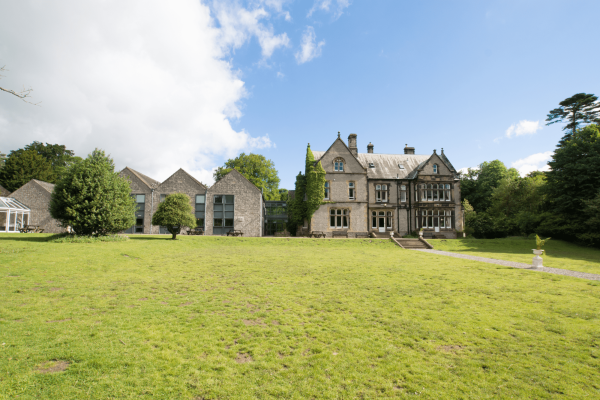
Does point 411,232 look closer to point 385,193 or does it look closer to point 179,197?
point 385,193

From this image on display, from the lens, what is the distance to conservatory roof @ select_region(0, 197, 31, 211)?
3381 cm

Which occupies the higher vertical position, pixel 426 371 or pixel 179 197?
pixel 179 197

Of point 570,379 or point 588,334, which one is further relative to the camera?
point 588,334

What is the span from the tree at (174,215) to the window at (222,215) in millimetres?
9489

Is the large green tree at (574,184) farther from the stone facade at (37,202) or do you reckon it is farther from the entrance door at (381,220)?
the stone facade at (37,202)

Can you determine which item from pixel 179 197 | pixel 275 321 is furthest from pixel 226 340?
pixel 179 197

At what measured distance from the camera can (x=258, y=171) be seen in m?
57.8

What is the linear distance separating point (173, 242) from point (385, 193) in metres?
25.3

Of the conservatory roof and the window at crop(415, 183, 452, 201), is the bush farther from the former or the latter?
the window at crop(415, 183, 452, 201)

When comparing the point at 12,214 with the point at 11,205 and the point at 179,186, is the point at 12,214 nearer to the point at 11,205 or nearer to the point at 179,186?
the point at 11,205

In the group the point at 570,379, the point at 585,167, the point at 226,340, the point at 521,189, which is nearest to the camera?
the point at 570,379

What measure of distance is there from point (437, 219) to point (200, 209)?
30.4 metres

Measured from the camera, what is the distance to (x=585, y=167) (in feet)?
88.2

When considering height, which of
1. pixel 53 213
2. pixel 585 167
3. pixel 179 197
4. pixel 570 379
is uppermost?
pixel 585 167
